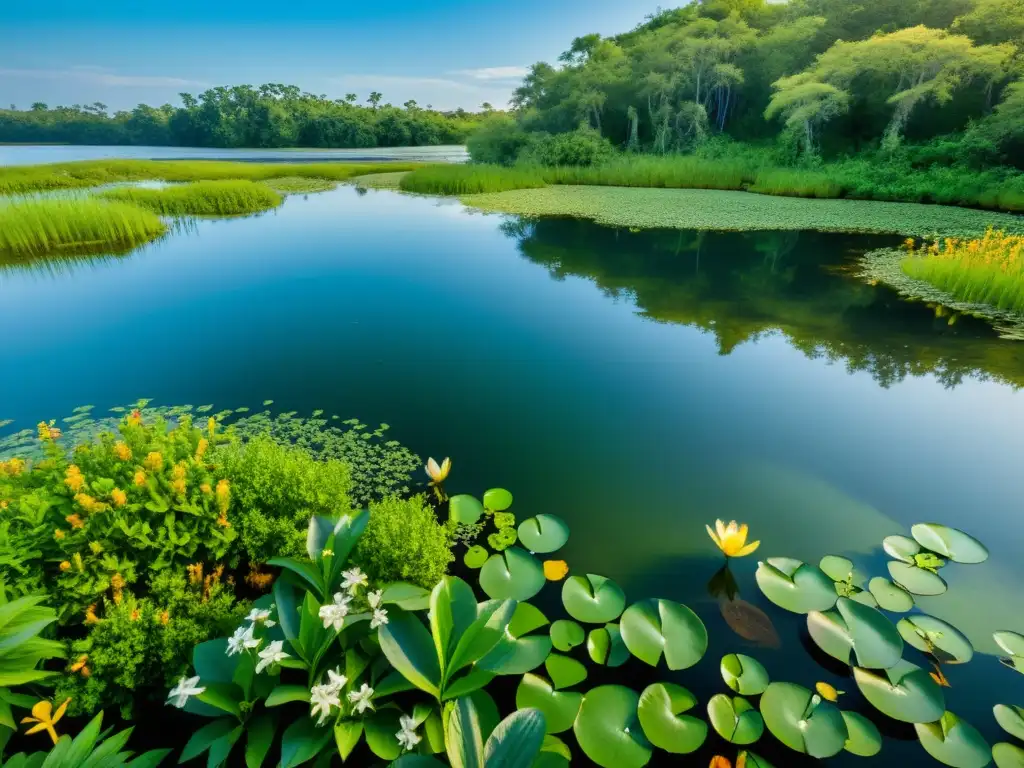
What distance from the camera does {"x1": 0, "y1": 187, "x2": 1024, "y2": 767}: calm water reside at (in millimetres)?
2439

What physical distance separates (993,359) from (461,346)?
524 centimetres

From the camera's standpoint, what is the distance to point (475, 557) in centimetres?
241

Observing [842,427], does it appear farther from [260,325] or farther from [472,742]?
[260,325]

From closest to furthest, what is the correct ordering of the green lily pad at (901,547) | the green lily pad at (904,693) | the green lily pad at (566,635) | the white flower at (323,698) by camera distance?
1. the white flower at (323,698)
2. the green lily pad at (904,693)
3. the green lily pad at (566,635)
4. the green lily pad at (901,547)

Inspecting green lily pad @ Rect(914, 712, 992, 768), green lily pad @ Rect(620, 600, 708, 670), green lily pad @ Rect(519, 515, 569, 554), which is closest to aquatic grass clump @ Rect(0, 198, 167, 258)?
green lily pad @ Rect(519, 515, 569, 554)

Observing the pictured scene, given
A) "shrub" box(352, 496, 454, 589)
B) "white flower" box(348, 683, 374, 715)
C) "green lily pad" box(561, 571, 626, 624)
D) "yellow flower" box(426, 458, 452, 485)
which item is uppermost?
"white flower" box(348, 683, 374, 715)

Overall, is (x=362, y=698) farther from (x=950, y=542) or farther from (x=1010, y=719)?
(x=950, y=542)

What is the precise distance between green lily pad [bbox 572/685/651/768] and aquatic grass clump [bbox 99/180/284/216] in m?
14.2

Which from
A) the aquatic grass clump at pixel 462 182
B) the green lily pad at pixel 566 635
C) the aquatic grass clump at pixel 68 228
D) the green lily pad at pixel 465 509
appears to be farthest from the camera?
the aquatic grass clump at pixel 462 182

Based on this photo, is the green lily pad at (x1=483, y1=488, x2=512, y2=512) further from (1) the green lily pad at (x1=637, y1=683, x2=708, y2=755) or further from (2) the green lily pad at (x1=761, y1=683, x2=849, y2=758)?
(2) the green lily pad at (x1=761, y1=683, x2=849, y2=758)

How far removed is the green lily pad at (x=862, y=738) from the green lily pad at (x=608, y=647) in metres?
0.74

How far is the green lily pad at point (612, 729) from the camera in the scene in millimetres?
1557

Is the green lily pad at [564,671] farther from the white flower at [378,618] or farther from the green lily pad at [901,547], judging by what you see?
the green lily pad at [901,547]

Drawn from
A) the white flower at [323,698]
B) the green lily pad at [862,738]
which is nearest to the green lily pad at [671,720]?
the green lily pad at [862,738]
